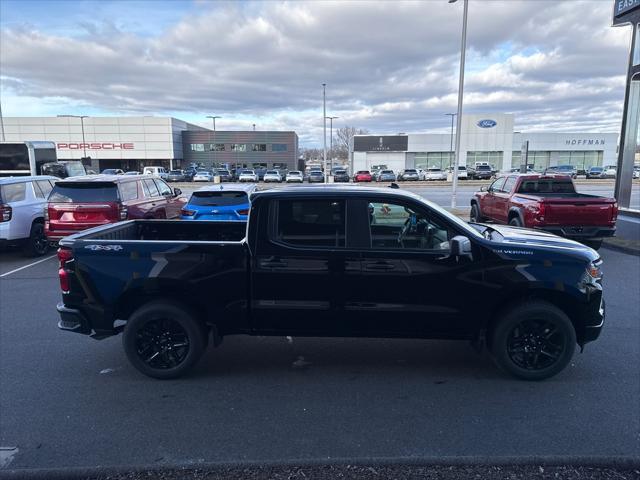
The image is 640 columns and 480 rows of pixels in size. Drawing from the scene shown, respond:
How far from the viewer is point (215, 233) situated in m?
5.71

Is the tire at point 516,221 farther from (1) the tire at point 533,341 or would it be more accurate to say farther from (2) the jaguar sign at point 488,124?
(2) the jaguar sign at point 488,124

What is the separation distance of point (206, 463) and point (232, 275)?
164cm

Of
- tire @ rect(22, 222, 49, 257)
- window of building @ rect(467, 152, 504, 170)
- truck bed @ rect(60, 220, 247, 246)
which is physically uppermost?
window of building @ rect(467, 152, 504, 170)

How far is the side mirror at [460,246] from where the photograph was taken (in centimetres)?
396

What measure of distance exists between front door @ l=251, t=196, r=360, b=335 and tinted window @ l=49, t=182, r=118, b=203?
6.37m

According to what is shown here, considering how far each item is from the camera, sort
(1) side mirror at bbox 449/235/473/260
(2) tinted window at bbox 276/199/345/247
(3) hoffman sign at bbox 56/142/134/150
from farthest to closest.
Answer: (3) hoffman sign at bbox 56/142/134/150 → (2) tinted window at bbox 276/199/345/247 → (1) side mirror at bbox 449/235/473/260

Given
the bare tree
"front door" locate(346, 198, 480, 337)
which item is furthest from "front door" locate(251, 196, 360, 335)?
the bare tree

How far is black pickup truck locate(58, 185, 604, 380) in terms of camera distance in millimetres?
4141

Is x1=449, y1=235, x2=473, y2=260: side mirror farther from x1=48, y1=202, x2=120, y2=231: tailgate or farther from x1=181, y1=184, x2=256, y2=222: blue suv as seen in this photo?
x1=48, y1=202, x2=120, y2=231: tailgate

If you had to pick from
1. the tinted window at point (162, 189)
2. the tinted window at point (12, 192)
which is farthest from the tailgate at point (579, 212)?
the tinted window at point (12, 192)

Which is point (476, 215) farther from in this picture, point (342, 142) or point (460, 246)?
point (342, 142)

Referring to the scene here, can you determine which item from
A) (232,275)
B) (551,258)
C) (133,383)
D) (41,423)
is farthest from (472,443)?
(41,423)

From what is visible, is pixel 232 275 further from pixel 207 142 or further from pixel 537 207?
pixel 207 142

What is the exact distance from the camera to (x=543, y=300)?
14.0ft
